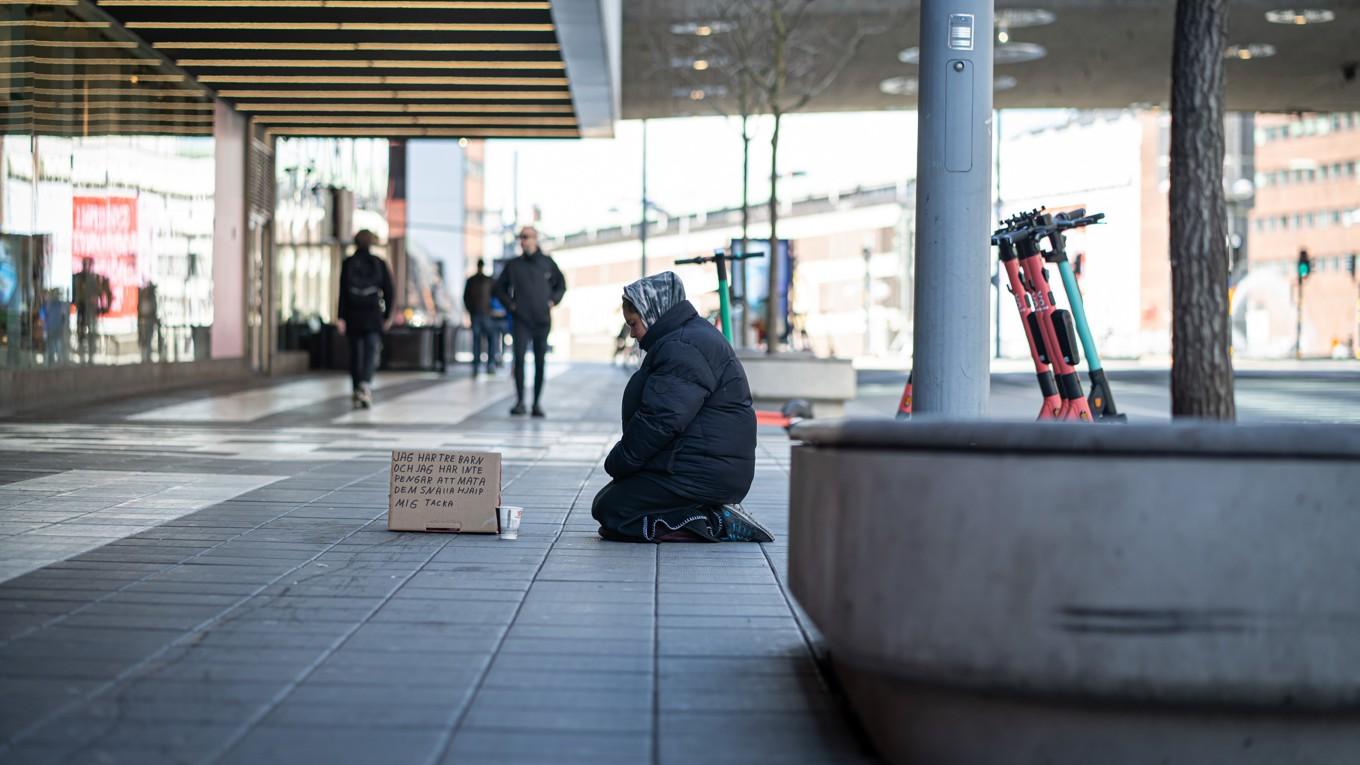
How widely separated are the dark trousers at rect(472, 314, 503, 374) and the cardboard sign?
1979cm

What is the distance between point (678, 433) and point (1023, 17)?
22.1 m

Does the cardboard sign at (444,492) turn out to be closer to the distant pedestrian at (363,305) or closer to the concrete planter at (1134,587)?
the concrete planter at (1134,587)

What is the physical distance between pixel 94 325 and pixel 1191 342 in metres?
13.4

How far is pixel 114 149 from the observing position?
18.2 meters

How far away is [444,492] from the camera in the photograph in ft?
23.7

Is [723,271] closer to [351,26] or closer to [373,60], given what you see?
[351,26]

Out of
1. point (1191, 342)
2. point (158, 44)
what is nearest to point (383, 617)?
point (1191, 342)

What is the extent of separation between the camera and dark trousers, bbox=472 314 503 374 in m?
27.4

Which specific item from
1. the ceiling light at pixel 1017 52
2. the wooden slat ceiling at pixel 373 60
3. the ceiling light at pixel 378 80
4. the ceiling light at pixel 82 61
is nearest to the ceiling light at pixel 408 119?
the wooden slat ceiling at pixel 373 60

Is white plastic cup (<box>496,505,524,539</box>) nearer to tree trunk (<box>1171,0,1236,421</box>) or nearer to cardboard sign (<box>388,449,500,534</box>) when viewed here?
cardboard sign (<box>388,449,500,534</box>)

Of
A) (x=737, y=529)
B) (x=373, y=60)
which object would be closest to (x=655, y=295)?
(x=737, y=529)

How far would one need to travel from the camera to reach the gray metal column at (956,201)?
20.1 feet

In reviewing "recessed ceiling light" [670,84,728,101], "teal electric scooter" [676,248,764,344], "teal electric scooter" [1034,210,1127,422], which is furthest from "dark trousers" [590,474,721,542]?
"recessed ceiling light" [670,84,728,101]

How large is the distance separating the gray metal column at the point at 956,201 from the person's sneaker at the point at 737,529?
1.21m
